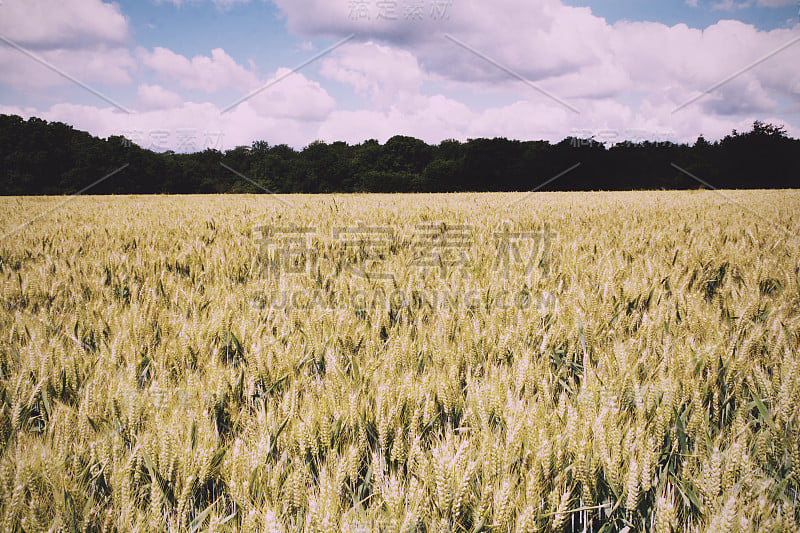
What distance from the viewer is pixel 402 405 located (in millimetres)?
1030

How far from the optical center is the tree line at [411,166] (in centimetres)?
3819

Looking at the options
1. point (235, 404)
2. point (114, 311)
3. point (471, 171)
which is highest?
point (471, 171)

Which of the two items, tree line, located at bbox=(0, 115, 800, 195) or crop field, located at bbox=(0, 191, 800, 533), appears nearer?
crop field, located at bbox=(0, 191, 800, 533)

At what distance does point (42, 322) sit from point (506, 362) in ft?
5.78

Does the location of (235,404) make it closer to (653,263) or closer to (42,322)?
(42,322)

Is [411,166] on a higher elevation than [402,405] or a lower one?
higher

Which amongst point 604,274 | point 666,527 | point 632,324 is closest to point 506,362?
point 632,324

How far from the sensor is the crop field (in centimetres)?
76

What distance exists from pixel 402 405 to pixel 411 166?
49.4 meters

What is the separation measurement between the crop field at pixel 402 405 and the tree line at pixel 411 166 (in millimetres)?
34929

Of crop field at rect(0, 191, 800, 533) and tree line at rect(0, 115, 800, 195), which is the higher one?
tree line at rect(0, 115, 800, 195)

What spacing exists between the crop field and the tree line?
34929 millimetres

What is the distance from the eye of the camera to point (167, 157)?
143 ft

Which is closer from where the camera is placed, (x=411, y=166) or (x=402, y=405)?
(x=402, y=405)
